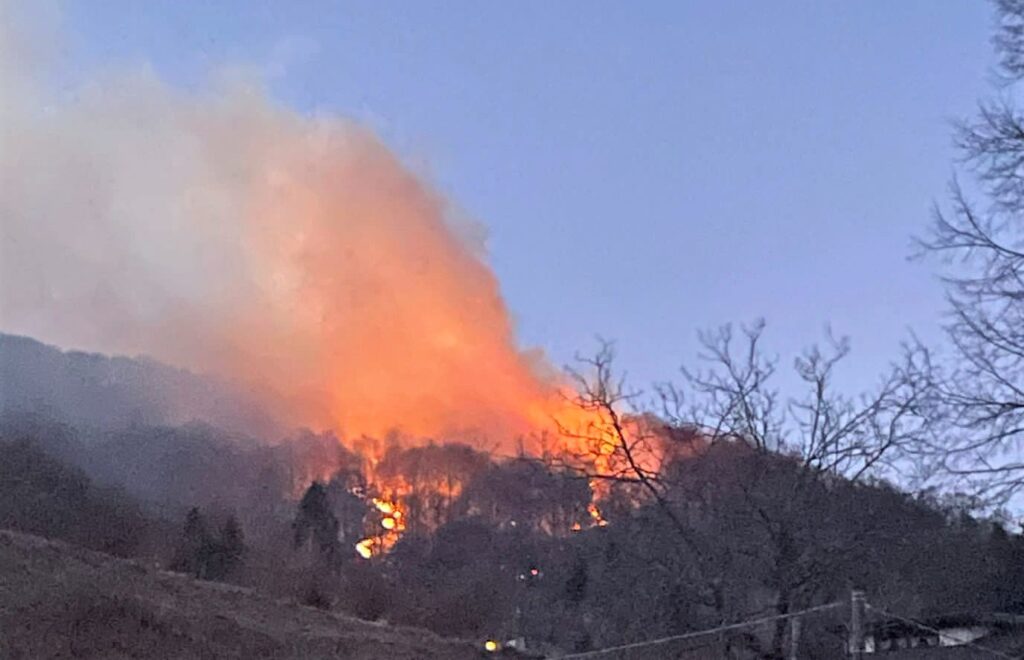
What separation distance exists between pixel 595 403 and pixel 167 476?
44.9 meters

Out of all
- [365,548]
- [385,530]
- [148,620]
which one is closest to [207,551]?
[148,620]

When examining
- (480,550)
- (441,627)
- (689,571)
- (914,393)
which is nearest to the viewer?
(914,393)

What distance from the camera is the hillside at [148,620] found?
71.6 ft

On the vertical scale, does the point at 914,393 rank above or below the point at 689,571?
above

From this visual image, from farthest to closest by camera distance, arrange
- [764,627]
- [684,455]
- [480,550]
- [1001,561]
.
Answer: [480,550] → [1001,561] → [684,455] → [764,627]

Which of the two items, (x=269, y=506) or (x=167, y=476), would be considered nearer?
(x=167, y=476)

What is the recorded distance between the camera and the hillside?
21.8 m

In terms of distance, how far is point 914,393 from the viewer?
1374cm

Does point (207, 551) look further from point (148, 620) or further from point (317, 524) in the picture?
point (317, 524)

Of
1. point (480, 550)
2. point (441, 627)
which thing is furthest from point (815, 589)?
point (480, 550)

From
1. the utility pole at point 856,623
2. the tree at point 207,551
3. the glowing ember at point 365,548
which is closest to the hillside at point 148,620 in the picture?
the tree at point 207,551

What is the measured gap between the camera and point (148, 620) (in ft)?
79.3

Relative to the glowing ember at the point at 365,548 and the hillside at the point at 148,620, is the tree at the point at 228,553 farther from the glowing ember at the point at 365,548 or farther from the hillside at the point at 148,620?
the glowing ember at the point at 365,548

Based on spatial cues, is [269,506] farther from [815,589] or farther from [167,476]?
[815,589]
